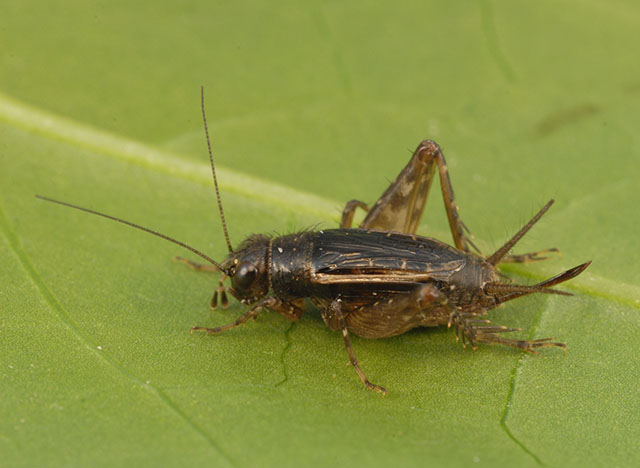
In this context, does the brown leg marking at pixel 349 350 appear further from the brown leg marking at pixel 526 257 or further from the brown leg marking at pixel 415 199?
the brown leg marking at pixel 526 257

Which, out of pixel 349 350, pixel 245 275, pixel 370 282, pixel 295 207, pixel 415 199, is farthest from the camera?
pixel 295 207

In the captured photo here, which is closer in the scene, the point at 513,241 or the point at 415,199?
the point at 513,241

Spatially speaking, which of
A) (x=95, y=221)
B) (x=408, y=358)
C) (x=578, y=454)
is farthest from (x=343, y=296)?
(x=95, y=221)

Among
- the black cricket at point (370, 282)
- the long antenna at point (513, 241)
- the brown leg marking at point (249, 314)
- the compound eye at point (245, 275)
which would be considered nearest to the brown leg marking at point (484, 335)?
the black cricket at point (370, 282)

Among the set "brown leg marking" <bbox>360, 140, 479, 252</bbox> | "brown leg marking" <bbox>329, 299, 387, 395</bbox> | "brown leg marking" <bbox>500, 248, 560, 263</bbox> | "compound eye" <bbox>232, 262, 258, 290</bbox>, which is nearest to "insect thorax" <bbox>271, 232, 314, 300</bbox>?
"compound eye" <bbox>232, 262, 258, 290</bbox>

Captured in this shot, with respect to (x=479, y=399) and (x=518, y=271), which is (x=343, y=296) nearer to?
(x=479, y=399)

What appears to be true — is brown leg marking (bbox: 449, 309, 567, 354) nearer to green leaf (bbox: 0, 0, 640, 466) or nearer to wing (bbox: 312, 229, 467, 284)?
green leaf (bbox: 0, 0, 640, 466)

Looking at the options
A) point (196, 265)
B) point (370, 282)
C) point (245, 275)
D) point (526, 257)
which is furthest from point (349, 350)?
point (526, 257)

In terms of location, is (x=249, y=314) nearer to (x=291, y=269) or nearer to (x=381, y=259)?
(x=291, y=269)
